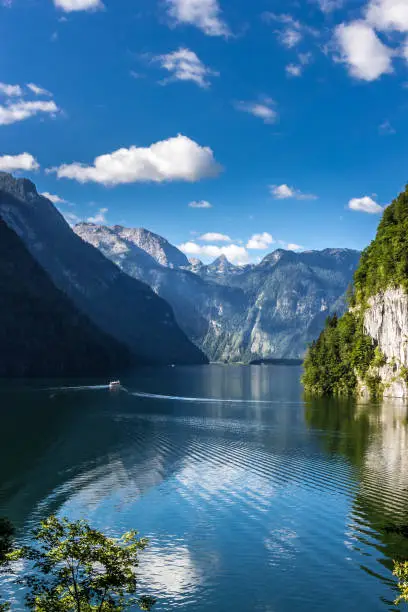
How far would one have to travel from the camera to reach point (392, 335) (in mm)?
126188

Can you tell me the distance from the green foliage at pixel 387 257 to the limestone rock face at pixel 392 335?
3161 millimetres

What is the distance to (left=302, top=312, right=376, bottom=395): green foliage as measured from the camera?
13462cm

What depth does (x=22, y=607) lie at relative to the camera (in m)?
26.6

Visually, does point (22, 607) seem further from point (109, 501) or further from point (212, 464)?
point (212, 464)

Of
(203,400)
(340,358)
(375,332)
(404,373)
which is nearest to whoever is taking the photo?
(404,373)

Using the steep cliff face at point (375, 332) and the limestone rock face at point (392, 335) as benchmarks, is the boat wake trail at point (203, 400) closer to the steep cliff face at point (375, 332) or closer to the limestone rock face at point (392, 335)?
the steep cliff face at point (375, 332)

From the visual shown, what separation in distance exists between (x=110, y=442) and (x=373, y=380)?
7843 centimetres

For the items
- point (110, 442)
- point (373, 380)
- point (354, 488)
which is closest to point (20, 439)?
point (110, 442)

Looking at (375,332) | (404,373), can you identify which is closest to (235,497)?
(404,373)

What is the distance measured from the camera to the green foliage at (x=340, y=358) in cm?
13462

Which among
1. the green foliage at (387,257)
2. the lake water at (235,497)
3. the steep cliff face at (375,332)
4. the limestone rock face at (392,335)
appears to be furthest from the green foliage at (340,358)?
the lake water at (235,497)

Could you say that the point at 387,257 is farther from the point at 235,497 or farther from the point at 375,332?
the point at 235,497

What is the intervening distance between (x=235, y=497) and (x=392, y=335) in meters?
92.0

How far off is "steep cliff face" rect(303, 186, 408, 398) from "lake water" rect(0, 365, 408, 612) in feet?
113
